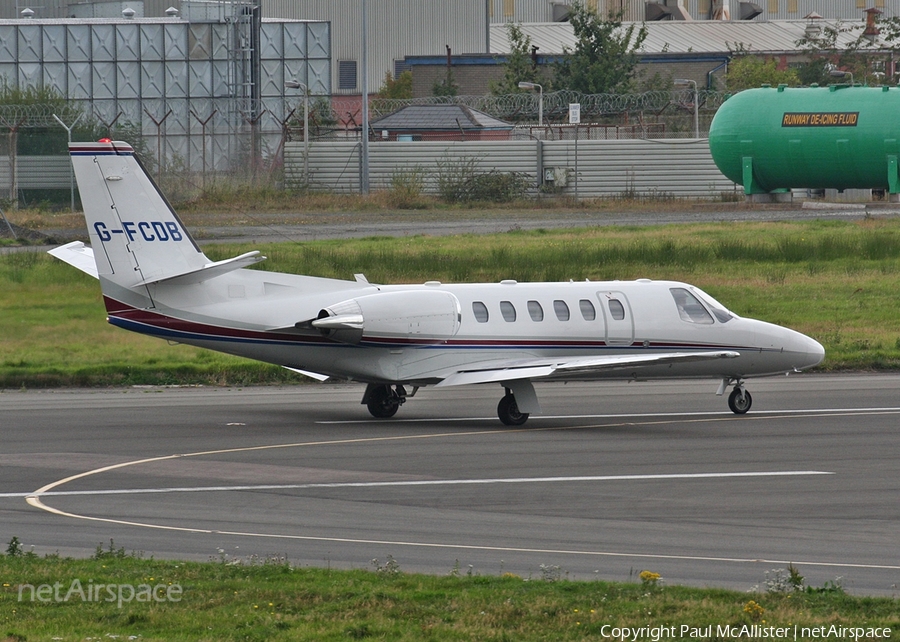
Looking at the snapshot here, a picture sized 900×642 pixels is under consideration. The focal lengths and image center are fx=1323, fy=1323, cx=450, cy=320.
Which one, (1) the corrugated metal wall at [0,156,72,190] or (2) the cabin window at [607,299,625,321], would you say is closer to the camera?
(2) the cabin window at [607,299,625,321]

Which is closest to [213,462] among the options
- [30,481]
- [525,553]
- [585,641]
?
[30,481]

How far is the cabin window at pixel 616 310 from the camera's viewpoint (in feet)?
81.1

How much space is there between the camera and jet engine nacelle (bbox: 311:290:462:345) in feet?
74.4

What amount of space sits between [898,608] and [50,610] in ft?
22.8

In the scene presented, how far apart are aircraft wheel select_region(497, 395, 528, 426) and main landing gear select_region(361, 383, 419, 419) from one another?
1919mm

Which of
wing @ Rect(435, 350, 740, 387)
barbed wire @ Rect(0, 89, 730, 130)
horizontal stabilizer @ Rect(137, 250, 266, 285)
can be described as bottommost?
wing @ Rect(435, 350, 740, 387)

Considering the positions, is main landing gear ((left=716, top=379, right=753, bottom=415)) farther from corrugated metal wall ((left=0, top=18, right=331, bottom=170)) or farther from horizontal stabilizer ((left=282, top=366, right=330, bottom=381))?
corrugated metal wall ((left=0, top=18, right=331, bottom=170))

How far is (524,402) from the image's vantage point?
76.1 feet

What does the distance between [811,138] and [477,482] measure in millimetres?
45687

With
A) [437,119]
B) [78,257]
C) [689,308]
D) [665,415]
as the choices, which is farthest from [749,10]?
[78,257]

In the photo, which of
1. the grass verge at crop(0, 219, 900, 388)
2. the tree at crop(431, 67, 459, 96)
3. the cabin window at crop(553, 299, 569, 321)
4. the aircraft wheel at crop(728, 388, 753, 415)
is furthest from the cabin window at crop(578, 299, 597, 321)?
the tree at crop(431, 67, 459, 96)

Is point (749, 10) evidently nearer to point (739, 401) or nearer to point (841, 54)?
point (841, 54)

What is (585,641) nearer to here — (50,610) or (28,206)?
(50,610)

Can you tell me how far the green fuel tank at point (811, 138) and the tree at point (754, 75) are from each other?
3126 cm
